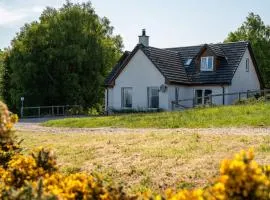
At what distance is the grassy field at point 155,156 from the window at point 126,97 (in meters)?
26.2

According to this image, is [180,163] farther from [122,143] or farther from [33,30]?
[33,30]

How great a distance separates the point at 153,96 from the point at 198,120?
18896mm

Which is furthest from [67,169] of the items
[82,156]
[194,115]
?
[194,115]

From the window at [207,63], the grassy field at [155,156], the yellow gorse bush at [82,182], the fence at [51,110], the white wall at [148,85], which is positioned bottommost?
the grassy field at [155,156]

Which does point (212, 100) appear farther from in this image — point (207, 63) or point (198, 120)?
point (198, 120)

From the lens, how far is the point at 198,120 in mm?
22328

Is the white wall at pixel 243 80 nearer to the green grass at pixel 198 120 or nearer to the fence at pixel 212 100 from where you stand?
the fence at pixel 212 100

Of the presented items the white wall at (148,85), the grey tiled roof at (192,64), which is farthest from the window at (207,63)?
the white wall at (148,85)

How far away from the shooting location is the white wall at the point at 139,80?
4042cm

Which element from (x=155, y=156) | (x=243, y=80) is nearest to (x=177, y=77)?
(x=243, y=80)

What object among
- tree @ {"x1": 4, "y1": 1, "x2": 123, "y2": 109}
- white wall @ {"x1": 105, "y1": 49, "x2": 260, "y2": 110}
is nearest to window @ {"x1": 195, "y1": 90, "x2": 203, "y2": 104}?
white wall @ {"x1": 105, "y1": 49, "x2": 260, "y2": 110}

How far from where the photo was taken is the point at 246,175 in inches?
149

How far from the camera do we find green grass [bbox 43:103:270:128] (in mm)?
20766

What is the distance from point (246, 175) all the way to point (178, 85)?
37.3 m
